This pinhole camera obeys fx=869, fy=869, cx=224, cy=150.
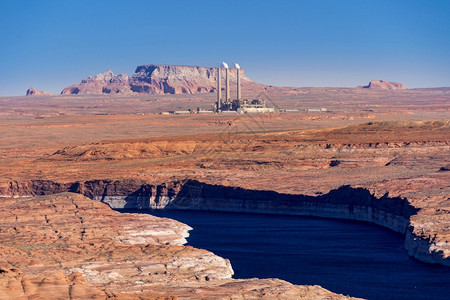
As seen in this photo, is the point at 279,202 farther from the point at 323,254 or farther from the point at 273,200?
the point at 323,254

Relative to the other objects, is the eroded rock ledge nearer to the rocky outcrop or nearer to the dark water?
the dark water

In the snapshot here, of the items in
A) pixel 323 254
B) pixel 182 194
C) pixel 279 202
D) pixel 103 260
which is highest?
pixel 103 260

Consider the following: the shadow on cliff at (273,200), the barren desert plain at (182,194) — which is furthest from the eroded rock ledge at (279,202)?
the barren desert plain at (182,194)

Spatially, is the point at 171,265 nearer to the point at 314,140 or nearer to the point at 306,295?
the point at 306,295

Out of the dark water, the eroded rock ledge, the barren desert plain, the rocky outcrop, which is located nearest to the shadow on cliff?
the eroded rock ledge

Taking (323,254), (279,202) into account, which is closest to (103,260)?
(323,254)

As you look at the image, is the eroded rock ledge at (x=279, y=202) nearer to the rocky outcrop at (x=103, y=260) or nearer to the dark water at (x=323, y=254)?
the dark water at (x=323, y=254)

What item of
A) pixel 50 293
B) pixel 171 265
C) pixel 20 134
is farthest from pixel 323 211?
pixel 20 134

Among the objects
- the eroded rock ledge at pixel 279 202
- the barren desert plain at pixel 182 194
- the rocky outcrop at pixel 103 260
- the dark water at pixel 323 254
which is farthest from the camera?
the eroded rock ledge at pixel 279 202

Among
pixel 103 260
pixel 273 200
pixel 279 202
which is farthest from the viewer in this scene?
pixel 273 200
